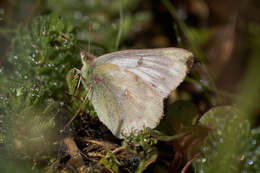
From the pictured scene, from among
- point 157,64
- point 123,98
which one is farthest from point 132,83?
point 157,64

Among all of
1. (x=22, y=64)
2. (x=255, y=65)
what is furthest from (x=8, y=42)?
(x=255, y=65)

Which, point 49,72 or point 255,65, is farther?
point 255,65

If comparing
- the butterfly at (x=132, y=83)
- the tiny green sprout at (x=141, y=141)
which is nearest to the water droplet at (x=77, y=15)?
the butterfly at (x=132, y=83)

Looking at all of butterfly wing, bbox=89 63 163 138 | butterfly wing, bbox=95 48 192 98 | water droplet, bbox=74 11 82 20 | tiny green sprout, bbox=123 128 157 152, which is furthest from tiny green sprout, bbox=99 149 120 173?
water droplet, bbox=74 11 82 20

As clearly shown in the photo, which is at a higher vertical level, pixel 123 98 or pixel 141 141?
pixel 123 98

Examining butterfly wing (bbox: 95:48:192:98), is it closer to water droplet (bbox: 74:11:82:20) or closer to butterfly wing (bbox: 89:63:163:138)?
butterfly wing (bbox: 89:63:163:138)

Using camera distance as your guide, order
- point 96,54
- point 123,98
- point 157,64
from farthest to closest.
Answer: point 96,54, point 123,98, point 157,64

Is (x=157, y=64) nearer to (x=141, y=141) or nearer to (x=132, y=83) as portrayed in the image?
(x=132, y=83)

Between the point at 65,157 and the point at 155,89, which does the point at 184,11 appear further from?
the point at 65,157
